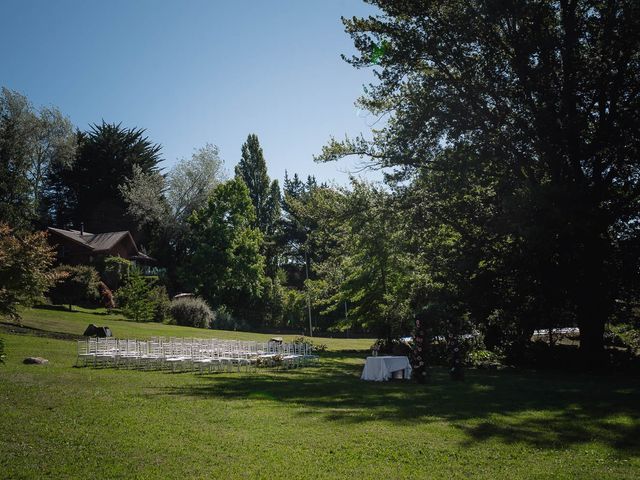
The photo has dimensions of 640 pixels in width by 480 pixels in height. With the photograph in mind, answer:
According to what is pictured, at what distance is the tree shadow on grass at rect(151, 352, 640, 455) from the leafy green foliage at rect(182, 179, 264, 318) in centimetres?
3174

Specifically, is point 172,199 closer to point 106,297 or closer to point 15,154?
point 15,154

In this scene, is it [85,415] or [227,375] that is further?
[227,375]

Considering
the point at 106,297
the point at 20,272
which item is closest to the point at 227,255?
the point at 106,297

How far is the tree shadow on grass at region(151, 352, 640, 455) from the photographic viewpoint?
396 inches

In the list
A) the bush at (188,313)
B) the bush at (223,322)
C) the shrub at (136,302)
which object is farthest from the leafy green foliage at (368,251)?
the shrub at (136,302)

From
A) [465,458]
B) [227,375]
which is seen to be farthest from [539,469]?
[227,375]

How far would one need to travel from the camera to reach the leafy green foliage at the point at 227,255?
50.4 metres

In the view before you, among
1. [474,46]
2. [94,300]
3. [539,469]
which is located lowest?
[539,469]

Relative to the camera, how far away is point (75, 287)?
36875 millimetres

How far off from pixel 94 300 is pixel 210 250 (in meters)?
12.2

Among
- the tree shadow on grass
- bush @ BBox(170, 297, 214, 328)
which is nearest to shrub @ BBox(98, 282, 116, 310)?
bush @ BBox(170, 297, 214, 328)

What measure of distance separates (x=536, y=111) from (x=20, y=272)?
71.2 ft

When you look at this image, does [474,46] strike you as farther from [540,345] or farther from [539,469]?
[539,469]

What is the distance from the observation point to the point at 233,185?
5403 centimetres
